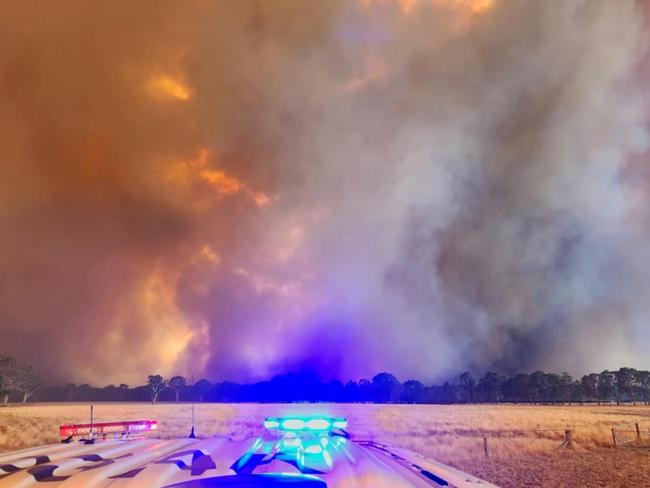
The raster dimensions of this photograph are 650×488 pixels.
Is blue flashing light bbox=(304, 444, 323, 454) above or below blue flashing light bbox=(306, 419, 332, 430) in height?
below

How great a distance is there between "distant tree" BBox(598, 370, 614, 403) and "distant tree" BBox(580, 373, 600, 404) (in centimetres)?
49

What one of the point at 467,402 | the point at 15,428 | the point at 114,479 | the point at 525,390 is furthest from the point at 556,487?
the point at 467,402

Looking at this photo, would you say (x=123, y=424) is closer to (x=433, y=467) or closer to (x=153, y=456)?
(x=153, y=456)

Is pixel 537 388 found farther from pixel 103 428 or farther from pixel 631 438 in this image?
pixel 103 428

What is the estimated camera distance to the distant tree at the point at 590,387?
153ft

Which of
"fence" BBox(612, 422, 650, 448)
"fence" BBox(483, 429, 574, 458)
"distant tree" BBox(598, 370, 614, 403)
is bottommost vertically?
"fence" BBox(483, 429, 574, 458)

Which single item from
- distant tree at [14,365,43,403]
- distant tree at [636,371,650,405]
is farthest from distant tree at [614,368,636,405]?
distant tree at [14,365,43,403]

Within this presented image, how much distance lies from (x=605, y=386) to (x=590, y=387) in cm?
436

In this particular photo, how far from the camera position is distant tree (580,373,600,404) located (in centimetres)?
4669

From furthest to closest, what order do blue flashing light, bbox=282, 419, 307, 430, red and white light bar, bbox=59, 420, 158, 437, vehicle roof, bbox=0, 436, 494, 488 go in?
red and white light bar, bbox=59, 420, 158, 437, blue flashing light, bbox=282, 419, 307, 430, vehicle roof, bbox=0, 436, 494, 488

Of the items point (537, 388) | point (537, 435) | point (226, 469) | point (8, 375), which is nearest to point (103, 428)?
point (226, 469)

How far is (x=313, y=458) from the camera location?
2.71 m

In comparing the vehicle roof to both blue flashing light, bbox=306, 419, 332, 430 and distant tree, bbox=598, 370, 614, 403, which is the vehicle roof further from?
distant tree, bbox=598, 370, 614, 403

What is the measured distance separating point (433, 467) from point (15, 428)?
92.8 ft
